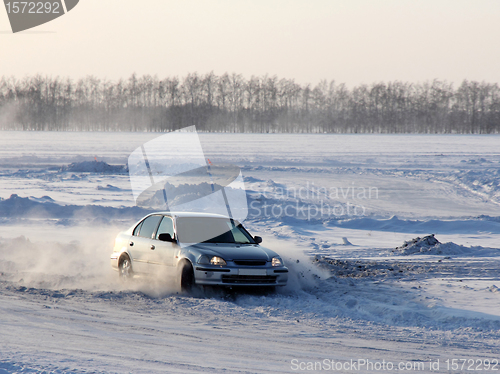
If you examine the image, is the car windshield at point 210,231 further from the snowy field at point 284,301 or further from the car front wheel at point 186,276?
the snowy field at point 284,301

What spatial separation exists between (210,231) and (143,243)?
1214 millimetres

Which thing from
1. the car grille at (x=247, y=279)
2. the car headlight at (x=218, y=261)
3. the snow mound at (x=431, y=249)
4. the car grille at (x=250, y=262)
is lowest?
the snow mound at (x=431, y=249)

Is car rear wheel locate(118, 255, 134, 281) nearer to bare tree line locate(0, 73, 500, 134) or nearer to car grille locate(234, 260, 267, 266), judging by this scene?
car grille locate(234, 260, 267, 266)

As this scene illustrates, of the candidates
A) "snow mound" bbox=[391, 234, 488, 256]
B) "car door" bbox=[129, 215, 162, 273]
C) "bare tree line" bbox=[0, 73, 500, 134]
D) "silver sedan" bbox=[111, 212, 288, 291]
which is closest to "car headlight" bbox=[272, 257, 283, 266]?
"silver sedan" bbox=[111, 212, 288, 291]

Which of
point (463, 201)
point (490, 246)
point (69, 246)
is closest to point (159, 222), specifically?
point (69, 246)

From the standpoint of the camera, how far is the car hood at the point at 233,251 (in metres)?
8.37

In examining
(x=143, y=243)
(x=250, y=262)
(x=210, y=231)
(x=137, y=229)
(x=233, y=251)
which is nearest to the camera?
(x=250, y=262)

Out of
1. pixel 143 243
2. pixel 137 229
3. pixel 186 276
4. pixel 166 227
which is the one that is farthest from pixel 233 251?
pixel 137 229

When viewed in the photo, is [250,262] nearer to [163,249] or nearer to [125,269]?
[163,249]

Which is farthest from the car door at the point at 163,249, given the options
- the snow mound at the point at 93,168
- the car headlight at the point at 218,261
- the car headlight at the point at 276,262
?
the snow mound at the point at 93,168

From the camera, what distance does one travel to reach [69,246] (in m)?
12.4

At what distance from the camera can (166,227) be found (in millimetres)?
9383

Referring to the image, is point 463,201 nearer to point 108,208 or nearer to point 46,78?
point 108,208

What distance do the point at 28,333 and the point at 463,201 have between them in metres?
20.5
